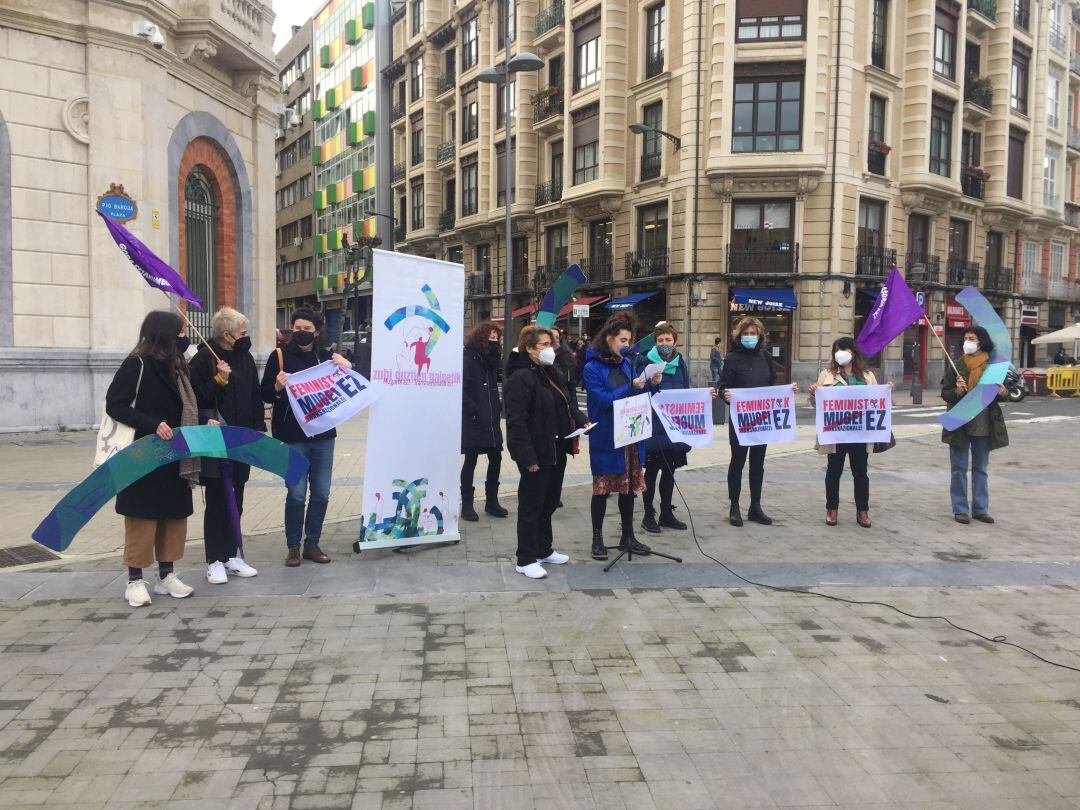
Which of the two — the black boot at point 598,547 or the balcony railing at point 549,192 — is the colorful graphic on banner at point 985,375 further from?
the balcony railing at point 549,192

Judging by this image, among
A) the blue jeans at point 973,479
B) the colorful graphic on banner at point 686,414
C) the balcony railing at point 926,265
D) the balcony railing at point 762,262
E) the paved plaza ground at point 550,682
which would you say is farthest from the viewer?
the balcony railing at point 926,265

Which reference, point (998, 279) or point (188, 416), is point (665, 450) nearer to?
point (188, 416)

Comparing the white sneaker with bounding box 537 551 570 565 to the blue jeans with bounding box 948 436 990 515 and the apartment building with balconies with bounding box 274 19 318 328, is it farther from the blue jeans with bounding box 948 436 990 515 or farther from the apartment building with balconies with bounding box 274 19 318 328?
the apartment building with balconies with bounding box 274 19 318 328

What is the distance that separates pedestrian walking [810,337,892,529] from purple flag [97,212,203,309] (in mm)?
5545

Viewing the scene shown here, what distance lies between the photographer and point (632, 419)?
6.20 metres

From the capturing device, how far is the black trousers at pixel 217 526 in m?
5.53

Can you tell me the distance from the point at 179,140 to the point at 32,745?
13.6 metres

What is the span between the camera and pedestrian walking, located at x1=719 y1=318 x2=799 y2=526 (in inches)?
296

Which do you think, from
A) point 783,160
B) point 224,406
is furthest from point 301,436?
point 783,160

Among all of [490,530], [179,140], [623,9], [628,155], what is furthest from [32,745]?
[623,9]

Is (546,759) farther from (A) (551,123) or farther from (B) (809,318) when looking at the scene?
(A) (551,123)

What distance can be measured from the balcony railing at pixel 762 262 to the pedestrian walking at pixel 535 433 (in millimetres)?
22695

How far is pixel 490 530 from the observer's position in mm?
7285

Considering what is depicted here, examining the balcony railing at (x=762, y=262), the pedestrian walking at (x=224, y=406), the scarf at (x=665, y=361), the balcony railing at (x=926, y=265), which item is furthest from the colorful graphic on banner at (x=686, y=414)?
the balcony railing at (x=926, y=265)
